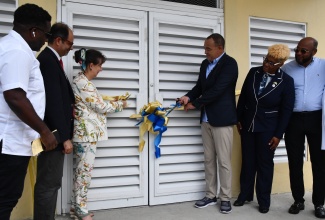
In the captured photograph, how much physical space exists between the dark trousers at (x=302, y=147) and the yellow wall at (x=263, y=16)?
624 millimetres

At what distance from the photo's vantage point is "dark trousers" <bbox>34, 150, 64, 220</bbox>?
2.34 metres

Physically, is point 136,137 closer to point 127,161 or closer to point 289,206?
point 127,161

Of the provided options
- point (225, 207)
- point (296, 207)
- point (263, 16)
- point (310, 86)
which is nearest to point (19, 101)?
point (225, 207)

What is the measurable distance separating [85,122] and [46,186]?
727mm

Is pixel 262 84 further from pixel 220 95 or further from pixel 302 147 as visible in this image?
pixel 302 147

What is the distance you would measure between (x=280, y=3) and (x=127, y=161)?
2.84 meters

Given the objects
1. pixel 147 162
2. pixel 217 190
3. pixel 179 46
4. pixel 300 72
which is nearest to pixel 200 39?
pixel 179 46

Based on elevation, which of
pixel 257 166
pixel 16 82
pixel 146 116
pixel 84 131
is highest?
pixel 16 82

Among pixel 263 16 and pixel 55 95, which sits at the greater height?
pixel 263 16

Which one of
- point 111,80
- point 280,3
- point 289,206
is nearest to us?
point 111,80

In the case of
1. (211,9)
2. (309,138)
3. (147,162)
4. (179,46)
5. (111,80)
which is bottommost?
(147,162)

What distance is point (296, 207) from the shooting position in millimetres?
3443

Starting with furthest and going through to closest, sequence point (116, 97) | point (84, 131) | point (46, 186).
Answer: point (116, 97) → point (84, 131) → point (46, 186)

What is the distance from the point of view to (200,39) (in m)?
3.76
